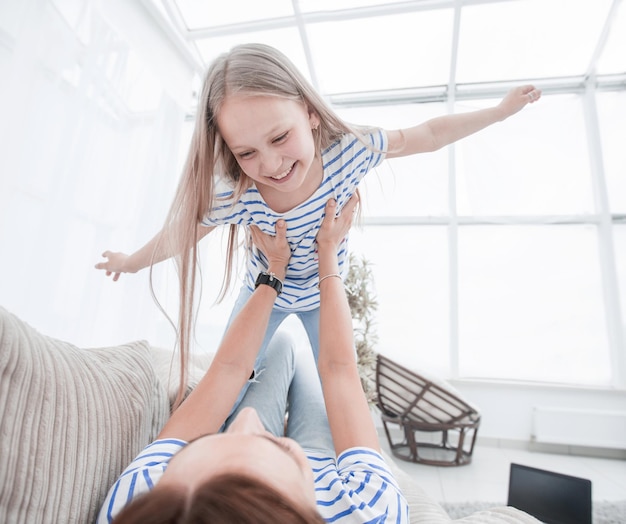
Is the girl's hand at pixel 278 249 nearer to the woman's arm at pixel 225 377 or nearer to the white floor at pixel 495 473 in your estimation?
the woman's arm at pixel 225 377

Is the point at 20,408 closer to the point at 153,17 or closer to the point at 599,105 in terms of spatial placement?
the point at 153,17

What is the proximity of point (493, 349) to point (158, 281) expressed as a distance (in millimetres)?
3212

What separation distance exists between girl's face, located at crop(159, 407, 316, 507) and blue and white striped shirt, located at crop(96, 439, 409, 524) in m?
0.16

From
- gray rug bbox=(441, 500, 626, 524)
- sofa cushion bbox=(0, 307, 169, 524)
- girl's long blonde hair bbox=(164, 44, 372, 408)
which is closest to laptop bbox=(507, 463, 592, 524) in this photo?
gray rug bbox=(441, 500, 626, 524)

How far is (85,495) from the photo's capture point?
0.62m

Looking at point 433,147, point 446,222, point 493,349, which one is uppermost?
point 446,222

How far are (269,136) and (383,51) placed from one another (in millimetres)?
3563

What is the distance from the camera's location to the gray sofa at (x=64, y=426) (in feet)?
1.67

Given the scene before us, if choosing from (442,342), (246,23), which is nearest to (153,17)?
(246,23)

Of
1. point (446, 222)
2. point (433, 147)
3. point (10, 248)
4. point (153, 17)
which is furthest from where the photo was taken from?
point (446, 222)

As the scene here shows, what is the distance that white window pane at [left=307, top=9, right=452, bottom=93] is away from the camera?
3750mm

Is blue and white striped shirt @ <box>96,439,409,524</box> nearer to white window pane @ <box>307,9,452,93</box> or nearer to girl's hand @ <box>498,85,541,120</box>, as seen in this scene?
girl's hand @ <box>498,85,541,120</box>

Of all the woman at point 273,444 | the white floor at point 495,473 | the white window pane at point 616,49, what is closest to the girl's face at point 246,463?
the woman at point 273,444

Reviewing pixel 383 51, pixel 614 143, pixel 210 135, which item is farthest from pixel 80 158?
pixel 614 143
